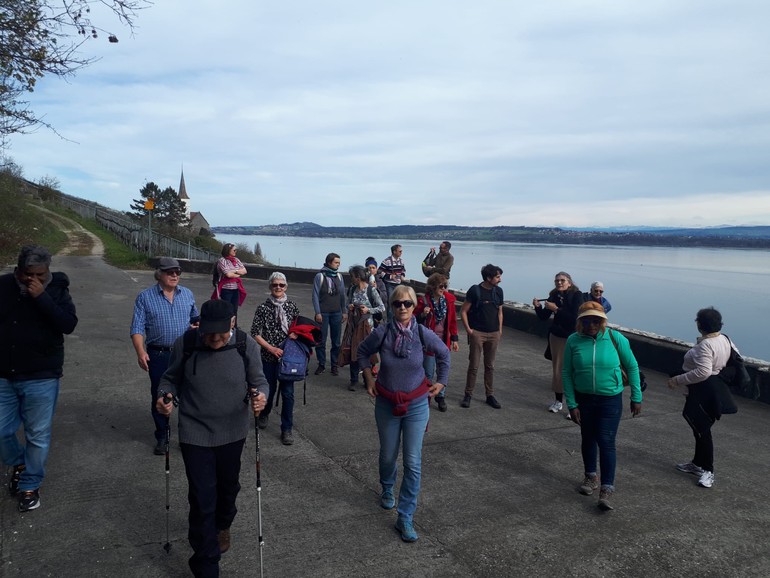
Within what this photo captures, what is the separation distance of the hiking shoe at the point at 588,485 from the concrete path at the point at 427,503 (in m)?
0.05

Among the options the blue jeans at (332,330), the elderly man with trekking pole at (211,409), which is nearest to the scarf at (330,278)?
the blue jeans at (332,330)

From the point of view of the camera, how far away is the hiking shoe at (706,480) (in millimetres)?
5031

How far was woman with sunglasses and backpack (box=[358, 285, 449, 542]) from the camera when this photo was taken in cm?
409

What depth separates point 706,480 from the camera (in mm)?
5055

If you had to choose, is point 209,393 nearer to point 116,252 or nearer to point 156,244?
point 156,244

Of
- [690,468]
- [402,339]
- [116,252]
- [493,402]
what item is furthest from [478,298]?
[116,252]

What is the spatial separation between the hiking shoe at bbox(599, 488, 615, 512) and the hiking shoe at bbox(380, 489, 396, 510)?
165 centimetres

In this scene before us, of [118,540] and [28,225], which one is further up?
[28,225]

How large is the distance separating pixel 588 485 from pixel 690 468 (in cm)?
128

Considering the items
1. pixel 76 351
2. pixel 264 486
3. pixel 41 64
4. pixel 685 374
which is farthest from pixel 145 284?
pixel 685 374

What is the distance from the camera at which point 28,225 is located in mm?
26672

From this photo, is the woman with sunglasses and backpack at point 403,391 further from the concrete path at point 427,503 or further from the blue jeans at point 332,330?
the blue jeans at point 332,330

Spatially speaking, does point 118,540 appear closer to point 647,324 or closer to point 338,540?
point 338,540

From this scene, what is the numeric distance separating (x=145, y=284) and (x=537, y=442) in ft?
48.2
